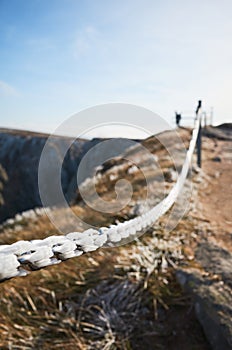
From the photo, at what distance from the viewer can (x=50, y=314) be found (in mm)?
3096

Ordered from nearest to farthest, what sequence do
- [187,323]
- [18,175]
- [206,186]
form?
[187,323], [206,186], [18,175]

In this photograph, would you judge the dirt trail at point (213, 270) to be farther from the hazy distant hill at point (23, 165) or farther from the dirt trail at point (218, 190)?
the hazy distant hill at point (23, 165)

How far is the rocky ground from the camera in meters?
2.73

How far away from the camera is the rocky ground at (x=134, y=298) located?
2.73 metres

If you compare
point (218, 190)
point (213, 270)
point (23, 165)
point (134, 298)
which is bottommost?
point (134, 298)

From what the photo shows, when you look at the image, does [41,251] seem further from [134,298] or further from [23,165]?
[23,165]

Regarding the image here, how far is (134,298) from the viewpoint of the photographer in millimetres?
3160

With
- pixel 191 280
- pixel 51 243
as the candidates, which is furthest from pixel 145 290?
pixel 51 243

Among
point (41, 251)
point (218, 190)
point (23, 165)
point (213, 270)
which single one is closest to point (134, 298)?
point (213, 270)

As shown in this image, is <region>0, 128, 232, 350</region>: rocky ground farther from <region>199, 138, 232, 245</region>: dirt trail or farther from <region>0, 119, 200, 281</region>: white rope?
<region>0, 119, 200, 281</region>: white rope

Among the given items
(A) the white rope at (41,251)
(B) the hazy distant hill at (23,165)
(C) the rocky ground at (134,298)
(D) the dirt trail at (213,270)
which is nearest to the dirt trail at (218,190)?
(D) the dirt trail at (213,270)

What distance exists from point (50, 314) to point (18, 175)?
37.3 metres

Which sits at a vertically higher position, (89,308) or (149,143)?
(149,143)

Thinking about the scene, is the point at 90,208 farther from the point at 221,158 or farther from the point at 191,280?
the point at 221,158
